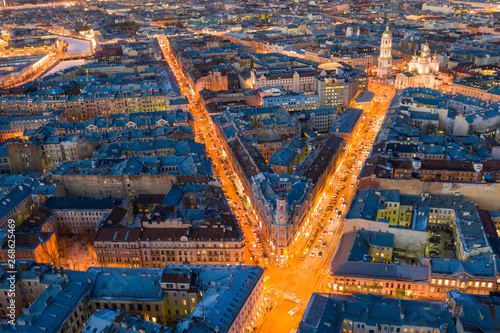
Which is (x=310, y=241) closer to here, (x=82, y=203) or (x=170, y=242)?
(x=170, y=242)

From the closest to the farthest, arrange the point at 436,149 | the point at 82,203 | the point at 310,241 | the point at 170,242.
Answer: the point at 170,242, the point at 310,241, the point at 82,203, the point at 436,149

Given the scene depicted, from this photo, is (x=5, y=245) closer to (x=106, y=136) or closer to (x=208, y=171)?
(x=208, y=171)

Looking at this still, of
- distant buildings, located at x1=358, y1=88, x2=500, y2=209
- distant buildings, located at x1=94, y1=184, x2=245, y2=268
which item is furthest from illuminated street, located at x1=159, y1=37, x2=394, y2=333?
distant buildings, located at x1=358, y1=88, x2=500, y2=209

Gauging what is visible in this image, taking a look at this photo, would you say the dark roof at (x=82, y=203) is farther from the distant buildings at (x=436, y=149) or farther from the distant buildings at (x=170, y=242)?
the distant buildings at (x=436, y=149)

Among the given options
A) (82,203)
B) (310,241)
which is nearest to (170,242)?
(82,203)

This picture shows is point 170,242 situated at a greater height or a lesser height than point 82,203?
lesser

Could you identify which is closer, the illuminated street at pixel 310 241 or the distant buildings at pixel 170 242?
the illuminated street at pixel 310 241

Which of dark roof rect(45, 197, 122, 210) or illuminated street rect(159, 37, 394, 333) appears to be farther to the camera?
dark roof rect(45, 197, 122, 210)

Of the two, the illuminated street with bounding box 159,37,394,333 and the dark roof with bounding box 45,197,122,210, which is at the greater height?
the dark roof with bounding box 45,197,122,210

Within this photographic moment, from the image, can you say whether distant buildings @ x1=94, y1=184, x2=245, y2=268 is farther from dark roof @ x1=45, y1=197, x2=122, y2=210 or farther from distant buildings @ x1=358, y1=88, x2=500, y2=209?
distant buildings @ x1=358, y1=88, x2=500, y2=209

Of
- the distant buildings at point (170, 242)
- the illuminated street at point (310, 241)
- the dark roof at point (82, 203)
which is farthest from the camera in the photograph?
the dark roof at point (82, 203)

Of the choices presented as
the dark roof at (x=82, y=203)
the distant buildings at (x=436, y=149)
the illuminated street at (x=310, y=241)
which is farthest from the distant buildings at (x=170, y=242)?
the distant buildings at (x=436, y=149)

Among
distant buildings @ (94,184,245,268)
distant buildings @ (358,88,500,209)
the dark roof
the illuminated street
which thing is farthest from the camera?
distant buildings @ (358,88,500,209)
